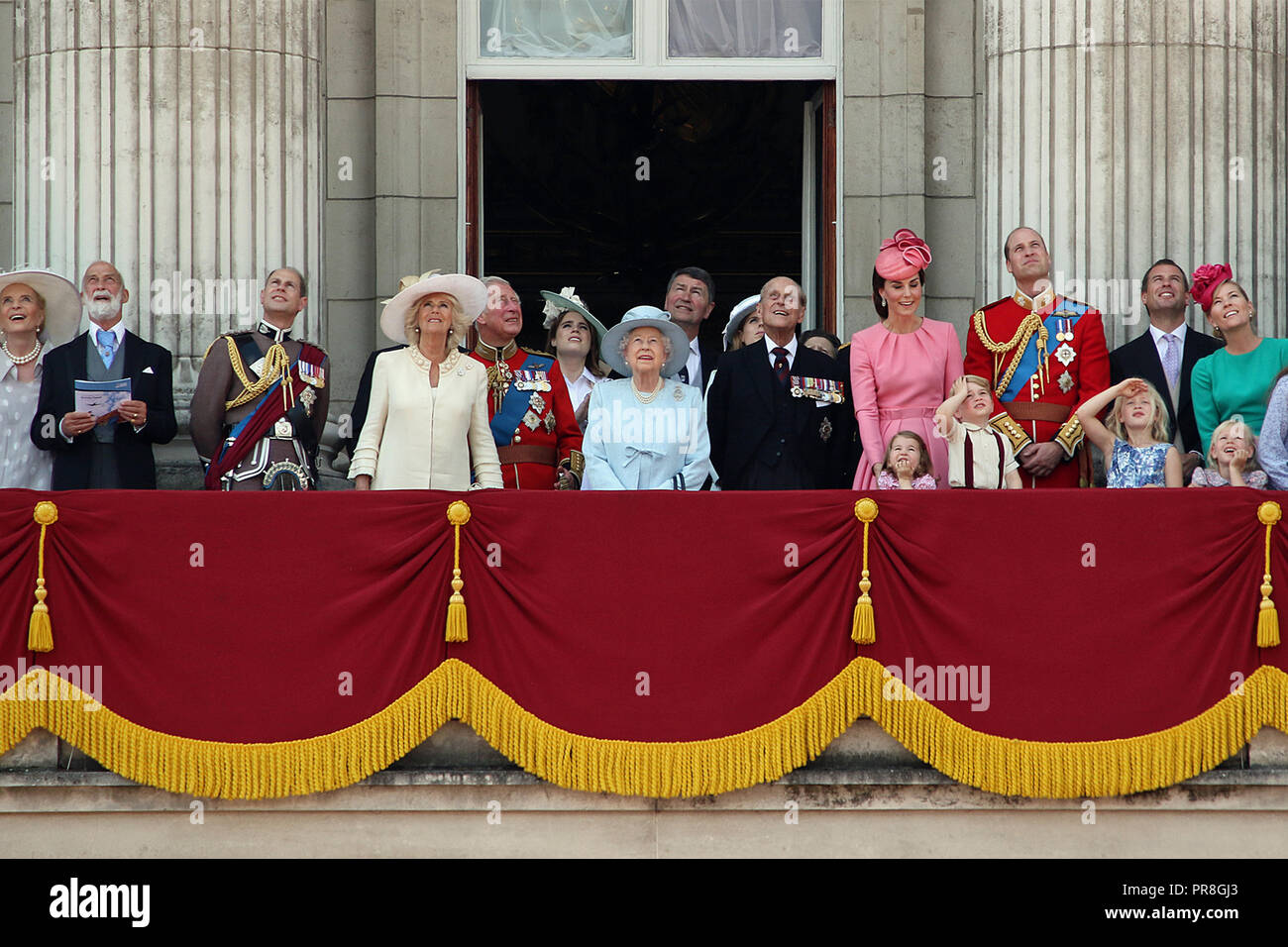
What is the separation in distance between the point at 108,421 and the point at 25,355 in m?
0.61

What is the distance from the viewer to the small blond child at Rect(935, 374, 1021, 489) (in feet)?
29.0

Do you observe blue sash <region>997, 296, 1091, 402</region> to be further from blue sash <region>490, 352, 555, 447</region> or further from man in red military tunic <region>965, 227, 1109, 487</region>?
blue sash <region>490, 352, 555, 447</region>

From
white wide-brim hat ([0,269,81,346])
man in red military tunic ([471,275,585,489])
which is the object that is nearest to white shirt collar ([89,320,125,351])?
white wide-brim hat ([0,269,81,346])

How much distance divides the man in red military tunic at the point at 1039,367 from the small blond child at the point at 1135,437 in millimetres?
254

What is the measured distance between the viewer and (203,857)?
26.3 ft

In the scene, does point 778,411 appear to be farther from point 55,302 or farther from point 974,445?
point 55,302

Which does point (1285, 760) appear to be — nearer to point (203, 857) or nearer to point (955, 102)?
point (203, 857)

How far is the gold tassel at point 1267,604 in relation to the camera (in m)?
Answer: 7.91

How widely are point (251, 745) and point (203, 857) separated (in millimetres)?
549

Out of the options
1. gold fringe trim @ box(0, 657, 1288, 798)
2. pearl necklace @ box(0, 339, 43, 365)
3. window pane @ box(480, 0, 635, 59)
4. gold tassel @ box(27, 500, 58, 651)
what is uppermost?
window pane @ box(480, 0, 635, 59)

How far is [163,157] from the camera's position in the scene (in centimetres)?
1077

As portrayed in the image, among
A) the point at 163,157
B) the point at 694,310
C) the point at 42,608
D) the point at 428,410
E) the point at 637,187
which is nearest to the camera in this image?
the point at 42,608

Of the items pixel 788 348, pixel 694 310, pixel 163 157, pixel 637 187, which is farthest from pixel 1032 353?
pixel 637 187

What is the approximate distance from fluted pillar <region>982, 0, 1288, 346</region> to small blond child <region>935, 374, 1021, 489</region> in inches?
86.7
